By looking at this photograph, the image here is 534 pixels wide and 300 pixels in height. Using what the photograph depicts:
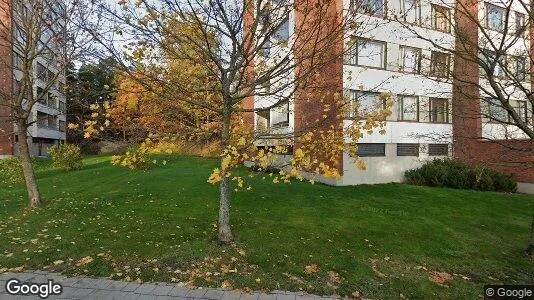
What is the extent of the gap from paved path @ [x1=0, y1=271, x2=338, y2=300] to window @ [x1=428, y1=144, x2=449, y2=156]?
16775 millimetres

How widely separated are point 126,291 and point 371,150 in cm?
1458

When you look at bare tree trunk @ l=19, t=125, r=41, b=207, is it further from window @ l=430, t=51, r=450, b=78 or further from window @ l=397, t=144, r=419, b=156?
window @ l=397, t=144, r=419, b=156

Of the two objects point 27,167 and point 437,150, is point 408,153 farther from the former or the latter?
point 27,167

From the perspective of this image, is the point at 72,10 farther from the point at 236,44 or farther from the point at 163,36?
the point at 236,44

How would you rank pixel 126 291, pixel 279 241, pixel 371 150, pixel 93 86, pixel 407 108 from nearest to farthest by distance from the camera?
pixel 126 291, pixel 93 86, pixel 279 241, pixel 371 150, pixel 407 108

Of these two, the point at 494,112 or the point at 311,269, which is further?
the point at 494,112

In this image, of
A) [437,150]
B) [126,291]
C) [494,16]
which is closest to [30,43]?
[126,291]

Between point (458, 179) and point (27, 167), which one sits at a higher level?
point (27, 167)

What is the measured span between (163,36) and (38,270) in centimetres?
415

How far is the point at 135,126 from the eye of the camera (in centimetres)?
593

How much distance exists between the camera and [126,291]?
15.7 feet

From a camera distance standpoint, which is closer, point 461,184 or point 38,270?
point 38,270

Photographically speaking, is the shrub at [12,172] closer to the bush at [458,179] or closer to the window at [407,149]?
the window at [407,149]

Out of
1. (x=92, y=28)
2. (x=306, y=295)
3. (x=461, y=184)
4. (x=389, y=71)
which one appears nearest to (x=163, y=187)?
(x=92, y=28)
